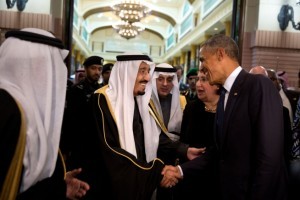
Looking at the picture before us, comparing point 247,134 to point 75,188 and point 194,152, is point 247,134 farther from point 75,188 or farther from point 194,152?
point 194,152

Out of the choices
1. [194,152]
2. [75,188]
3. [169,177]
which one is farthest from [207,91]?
[75,188]

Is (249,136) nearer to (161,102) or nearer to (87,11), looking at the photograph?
(161,102)

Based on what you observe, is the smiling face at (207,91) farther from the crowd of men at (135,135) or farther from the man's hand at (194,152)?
the man's hand at (194,152)

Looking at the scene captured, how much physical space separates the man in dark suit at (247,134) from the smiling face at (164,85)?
218 cm

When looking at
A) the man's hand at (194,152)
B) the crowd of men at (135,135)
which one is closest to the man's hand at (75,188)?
the crowd of men at (135,135)

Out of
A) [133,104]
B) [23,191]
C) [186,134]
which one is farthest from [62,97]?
[186,134]

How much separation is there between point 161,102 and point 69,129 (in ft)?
3.83

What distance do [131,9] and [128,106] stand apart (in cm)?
1326

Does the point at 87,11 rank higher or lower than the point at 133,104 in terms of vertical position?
higher

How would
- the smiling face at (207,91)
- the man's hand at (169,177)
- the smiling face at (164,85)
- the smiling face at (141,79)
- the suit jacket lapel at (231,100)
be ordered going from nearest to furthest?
the suit jacket lapel at (231,100) < the man's hand at (169,177) < the smiling face at (141,79) < the smiling face at (207,91) < the smiling face at (164,85)

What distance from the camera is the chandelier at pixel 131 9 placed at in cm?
1531

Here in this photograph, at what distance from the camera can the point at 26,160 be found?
1.39 meters

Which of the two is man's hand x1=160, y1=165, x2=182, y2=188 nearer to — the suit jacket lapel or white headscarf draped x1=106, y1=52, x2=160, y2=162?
white headscarf draped x1=106, y1=52, x2=160, y2=162

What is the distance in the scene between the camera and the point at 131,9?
15516 mm
